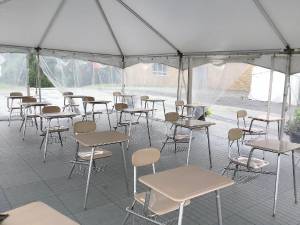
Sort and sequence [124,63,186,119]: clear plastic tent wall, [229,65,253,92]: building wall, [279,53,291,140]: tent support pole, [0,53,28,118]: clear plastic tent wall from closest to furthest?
[279,53,291,140]: tent support pole → [229,65,253,92]: building wall → [0,53,28,118]: clear plastic tent wall → [124,63,186,119]: clear plastic tent wall

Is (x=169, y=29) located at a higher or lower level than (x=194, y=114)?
higher

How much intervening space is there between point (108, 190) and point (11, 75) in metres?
6.50

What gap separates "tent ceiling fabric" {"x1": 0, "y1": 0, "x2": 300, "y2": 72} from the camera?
16.8 feet

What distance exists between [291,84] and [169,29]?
3.01 meters

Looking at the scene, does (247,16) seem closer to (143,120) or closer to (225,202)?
(225,202)

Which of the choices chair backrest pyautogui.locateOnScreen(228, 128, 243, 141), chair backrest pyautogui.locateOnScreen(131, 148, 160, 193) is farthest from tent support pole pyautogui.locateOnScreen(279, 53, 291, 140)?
chair backrest pyautogui.locateOnScreen(131, 148, 160, 193)

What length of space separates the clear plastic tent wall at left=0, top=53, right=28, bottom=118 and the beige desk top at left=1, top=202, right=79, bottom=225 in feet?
25.3

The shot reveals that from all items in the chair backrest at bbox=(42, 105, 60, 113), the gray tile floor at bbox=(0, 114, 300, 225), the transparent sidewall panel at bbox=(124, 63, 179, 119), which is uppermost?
the transparent sidewall panel at bbox=(124, 63, 179, 119)

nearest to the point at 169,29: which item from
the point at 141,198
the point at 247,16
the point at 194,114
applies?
the point at 247,16

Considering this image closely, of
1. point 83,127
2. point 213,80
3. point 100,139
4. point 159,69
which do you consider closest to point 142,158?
point 100,139

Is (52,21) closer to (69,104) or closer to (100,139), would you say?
(69,104)

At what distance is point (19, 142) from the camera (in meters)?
6.05

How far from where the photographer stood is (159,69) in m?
9.55

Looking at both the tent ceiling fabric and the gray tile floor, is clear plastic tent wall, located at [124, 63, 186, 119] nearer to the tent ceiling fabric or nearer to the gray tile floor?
the tent ceiling fabric
